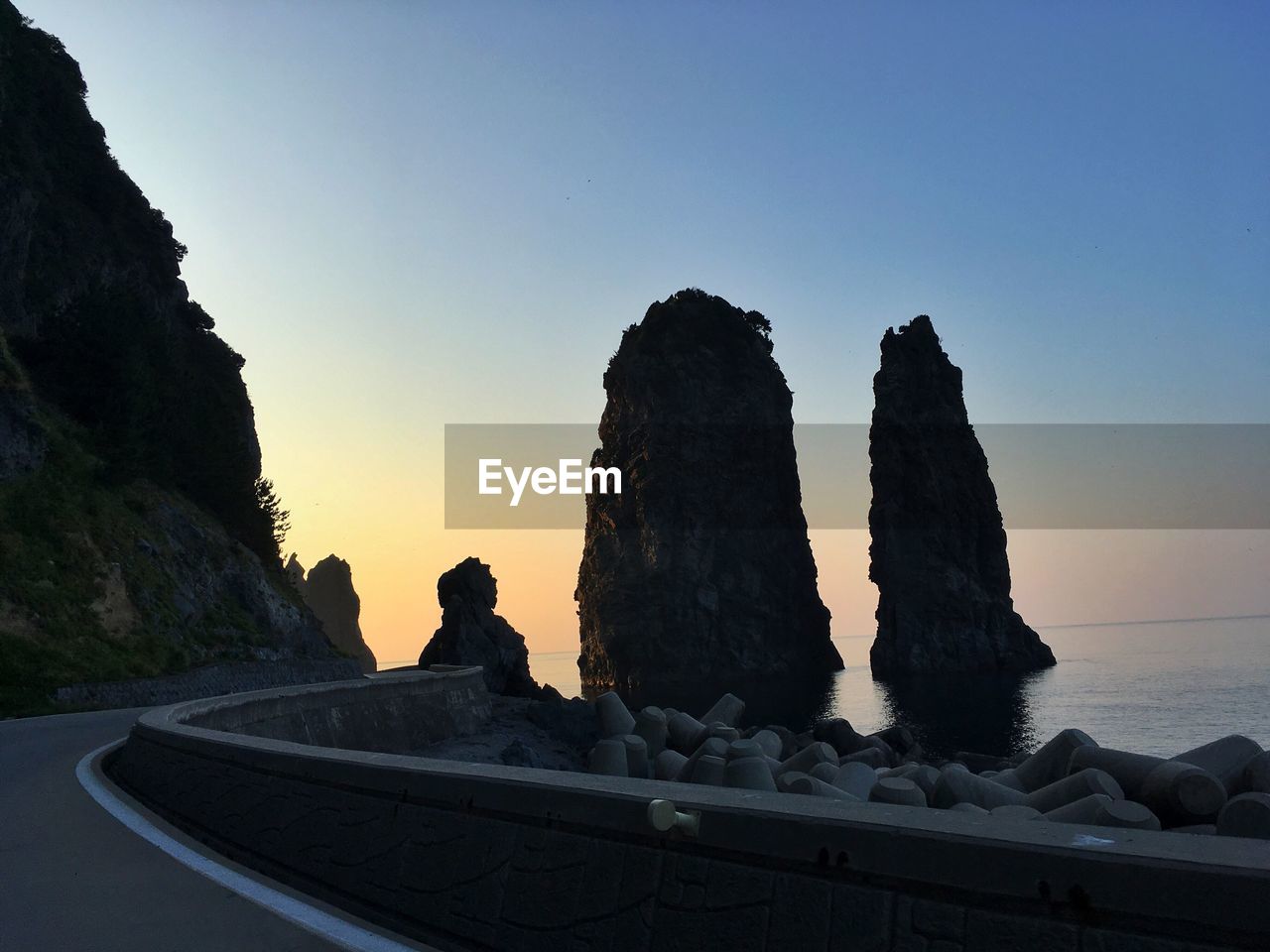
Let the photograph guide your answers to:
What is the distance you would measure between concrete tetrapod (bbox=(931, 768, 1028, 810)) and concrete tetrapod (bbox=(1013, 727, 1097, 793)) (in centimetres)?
208

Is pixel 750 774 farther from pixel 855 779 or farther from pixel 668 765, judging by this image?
pixel 668 765

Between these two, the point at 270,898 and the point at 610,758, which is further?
the point at 610,758

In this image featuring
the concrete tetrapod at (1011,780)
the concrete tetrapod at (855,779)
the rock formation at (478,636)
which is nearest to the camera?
the concrete tetrapod at (855,779)

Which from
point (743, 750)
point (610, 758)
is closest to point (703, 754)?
point (743, 750)

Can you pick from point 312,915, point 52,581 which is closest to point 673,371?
point 52,581

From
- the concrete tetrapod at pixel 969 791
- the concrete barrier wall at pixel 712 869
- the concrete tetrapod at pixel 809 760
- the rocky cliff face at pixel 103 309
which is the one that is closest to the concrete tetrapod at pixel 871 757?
the concrete tetrapod at pixel 809 760

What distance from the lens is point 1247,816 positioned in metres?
11.1

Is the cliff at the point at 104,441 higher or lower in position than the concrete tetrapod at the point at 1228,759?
higher

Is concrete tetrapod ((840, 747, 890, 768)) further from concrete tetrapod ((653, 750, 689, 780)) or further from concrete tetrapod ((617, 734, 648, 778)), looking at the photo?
concrete tetrapod ((617, 734, 648, 778))

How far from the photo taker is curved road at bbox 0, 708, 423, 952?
18.3 ft

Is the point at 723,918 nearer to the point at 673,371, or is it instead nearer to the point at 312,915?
the point at 312,915

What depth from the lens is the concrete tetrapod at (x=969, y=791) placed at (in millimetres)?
17094

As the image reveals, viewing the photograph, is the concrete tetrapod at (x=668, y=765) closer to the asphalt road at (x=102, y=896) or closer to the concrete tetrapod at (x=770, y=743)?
the concrete tetrapod at (x=770, y=743)

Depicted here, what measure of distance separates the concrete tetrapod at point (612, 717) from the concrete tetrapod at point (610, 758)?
10.1m
